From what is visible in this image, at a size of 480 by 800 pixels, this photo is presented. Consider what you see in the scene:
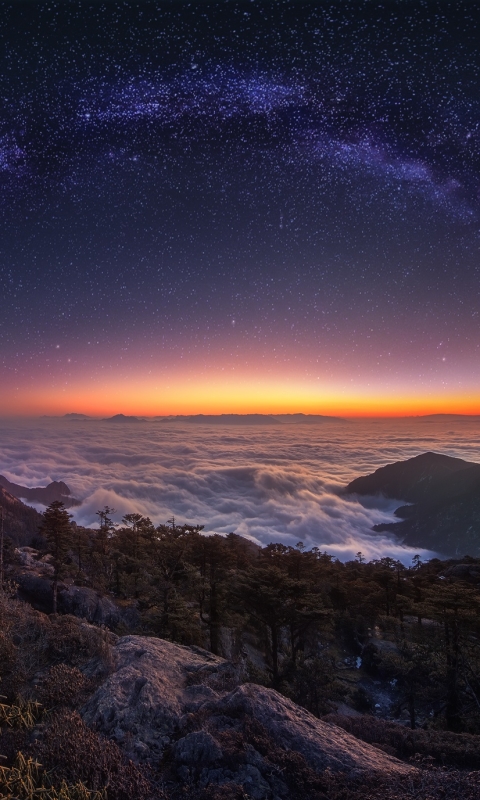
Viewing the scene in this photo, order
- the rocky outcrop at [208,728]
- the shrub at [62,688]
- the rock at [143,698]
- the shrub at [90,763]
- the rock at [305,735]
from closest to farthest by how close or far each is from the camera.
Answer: the shrub at [90,763] < the rocky outcrop at [208,728] < the rock at [305,735] < the rock at [143,698] < the shrub at [62,688]

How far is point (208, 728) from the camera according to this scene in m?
5.17

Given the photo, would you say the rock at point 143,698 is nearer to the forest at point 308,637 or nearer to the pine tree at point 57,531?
the forest at point 308,637

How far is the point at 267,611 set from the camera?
21484 mm

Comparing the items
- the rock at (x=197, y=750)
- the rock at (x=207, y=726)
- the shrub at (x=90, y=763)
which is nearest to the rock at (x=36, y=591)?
the rock at (x=207, y=726)

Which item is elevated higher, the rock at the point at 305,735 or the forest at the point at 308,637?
the rock at the point at 305,735

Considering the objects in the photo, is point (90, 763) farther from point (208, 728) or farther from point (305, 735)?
point (305, 735)

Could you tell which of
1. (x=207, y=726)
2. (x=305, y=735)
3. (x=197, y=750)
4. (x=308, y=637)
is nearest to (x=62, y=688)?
(x=207, y=726)

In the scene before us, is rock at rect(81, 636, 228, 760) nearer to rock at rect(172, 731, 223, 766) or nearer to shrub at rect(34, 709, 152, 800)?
rock at rect(172, 731, 223, 766)

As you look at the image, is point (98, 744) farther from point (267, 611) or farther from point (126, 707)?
point (267, 611)

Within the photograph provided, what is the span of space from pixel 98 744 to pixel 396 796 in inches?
135

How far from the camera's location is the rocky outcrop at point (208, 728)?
4426mm

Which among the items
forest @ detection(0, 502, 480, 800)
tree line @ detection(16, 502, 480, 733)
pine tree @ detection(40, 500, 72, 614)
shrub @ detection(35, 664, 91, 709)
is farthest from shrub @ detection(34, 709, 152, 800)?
pine tree @ detection(40, 500, 72, 614)

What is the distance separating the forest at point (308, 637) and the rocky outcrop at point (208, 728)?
74 cm

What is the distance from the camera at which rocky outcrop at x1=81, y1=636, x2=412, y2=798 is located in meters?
4.43
